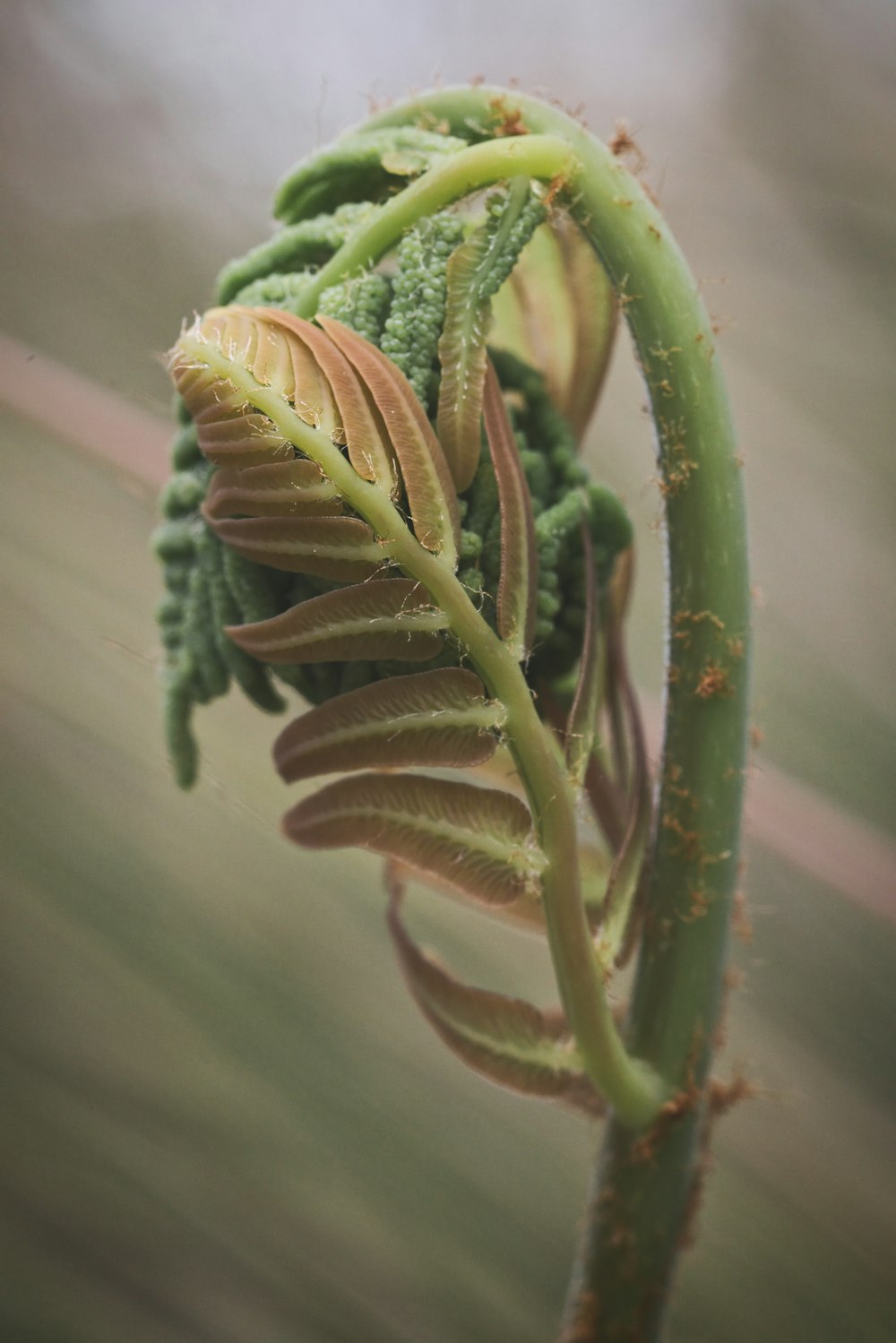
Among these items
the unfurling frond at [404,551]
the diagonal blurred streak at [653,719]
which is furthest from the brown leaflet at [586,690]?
the diagonal blurred streak at [653,719]

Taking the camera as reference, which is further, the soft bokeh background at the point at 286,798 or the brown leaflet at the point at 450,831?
the soft bokeh background at the point at 286,798

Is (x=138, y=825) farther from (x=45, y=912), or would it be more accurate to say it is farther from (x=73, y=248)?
(x=73, y=248)

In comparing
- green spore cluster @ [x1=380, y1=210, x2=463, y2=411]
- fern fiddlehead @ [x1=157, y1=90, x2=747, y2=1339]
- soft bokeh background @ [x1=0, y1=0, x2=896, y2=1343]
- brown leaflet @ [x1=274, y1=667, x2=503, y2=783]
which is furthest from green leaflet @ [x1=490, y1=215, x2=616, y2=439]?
soft bokeh background @ [x1=0, y1=0, x2=896, y2=1343]

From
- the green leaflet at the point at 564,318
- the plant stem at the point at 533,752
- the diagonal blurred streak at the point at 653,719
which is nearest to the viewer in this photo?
the plant stem at the point at 533,752

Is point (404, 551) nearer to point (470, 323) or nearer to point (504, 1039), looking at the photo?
point (470, 323)

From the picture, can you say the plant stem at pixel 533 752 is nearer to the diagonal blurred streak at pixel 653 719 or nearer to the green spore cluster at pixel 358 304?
the green spore cluster at pixel 358 304

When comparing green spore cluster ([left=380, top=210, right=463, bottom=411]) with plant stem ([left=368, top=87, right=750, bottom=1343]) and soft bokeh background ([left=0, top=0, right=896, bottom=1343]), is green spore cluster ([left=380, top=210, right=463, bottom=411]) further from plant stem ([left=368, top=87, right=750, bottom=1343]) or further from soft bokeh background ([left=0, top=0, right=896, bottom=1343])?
soft bokeh background ([left=0, top=0, right=896, bottom=1343])

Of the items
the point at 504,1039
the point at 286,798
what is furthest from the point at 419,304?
the point at 286,798
